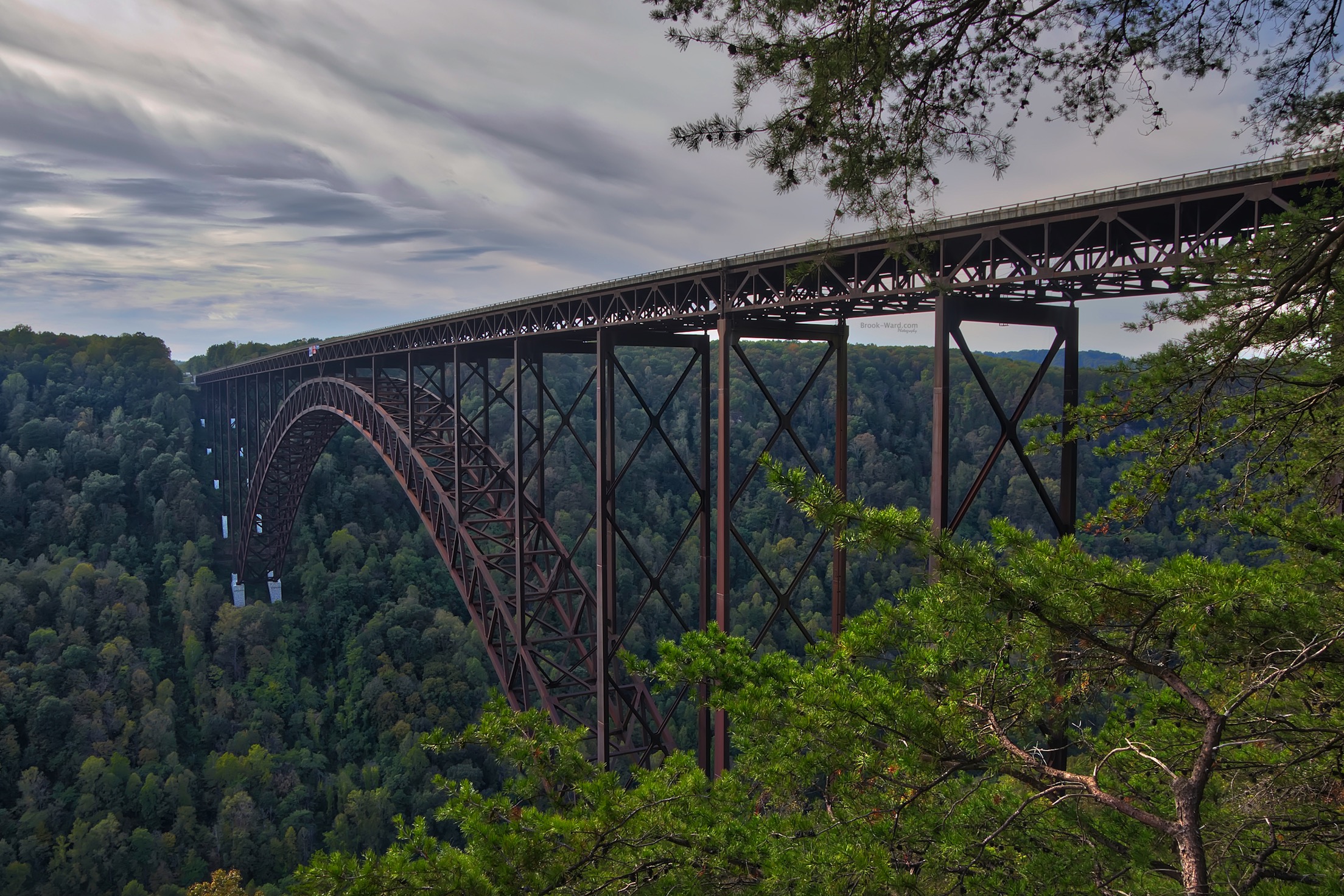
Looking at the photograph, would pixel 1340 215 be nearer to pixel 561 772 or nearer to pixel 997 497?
pixel 561 772

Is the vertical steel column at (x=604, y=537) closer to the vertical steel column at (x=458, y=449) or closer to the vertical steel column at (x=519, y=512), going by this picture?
the vertical steel column at (x=519, y=512)

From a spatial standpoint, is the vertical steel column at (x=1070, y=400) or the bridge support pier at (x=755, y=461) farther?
the bridge support pier at (x=755, y=461)

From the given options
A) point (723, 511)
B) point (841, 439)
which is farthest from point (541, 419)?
point (841, 439)

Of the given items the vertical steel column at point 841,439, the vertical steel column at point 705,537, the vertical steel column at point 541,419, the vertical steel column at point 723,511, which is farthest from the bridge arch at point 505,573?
the vertical steel column at point 841,439

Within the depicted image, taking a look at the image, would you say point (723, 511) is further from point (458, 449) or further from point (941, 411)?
point (458, 449)

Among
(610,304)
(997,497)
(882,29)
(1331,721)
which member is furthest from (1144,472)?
(997,497)

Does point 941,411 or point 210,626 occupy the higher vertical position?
point 941,411

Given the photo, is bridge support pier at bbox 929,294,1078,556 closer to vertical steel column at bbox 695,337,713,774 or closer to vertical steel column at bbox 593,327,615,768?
vertical steel column at bbox 695,337,713,774
